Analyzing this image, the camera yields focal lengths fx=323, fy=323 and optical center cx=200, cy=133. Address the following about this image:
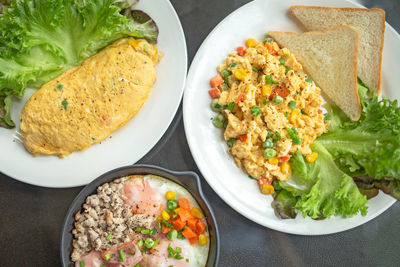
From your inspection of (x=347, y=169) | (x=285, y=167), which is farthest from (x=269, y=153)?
(x=347, y=169)

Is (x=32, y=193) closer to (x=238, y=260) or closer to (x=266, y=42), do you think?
(x=238, y=260)

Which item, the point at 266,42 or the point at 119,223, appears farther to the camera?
the point at 266,42

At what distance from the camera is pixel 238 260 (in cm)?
272

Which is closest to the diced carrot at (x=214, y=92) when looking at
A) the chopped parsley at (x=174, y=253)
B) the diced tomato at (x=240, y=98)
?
the diced tomato at (x=240, y=98)

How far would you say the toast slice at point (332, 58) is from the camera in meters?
2.63

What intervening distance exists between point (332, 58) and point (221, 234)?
5.71ft

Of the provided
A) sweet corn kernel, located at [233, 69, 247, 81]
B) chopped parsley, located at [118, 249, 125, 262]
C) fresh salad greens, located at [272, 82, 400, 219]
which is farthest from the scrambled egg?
chopped parsley, located at [118, 249, 125, 262]

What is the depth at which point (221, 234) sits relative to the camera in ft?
8.90

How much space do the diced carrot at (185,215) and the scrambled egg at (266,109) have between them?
1.85 ft

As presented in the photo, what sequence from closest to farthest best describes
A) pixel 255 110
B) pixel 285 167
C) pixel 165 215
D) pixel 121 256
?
pixel 121 256
pixel 165 215
pixel 255 110
pixel 285 167

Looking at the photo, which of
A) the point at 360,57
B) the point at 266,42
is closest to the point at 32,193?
the point at 266,42

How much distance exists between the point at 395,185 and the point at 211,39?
1781 millimetres

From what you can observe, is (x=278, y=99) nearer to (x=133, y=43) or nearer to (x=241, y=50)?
(x=241, y=50)

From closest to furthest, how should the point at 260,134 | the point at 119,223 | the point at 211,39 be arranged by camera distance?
the point at 119,223
the point at 260,134
the point at 211,39
